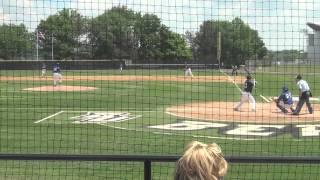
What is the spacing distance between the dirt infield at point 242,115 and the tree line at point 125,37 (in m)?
10.8

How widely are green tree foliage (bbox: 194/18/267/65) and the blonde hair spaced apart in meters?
5.11

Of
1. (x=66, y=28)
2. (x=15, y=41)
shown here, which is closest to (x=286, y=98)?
(x=66, y=28)

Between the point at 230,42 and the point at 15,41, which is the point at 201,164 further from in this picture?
the point at 15,41

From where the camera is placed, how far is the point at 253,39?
8.22 meters

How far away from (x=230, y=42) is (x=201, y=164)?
19.9ft

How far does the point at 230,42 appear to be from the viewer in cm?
870

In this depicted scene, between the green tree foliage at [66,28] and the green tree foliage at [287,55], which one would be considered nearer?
the green tree foliage at [287,55]

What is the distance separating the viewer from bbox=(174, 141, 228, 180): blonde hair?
2.79 meters

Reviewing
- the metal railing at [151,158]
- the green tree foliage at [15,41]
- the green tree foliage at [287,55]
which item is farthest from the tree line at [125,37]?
the metal railing at [151,158]

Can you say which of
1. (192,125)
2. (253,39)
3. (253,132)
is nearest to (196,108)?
(192,125)

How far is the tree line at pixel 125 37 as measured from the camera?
26.6 ft

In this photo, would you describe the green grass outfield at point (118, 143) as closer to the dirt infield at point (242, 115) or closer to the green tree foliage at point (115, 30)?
the dirt infield at point (242, 115)

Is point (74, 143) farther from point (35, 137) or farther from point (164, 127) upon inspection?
point (164, 127)

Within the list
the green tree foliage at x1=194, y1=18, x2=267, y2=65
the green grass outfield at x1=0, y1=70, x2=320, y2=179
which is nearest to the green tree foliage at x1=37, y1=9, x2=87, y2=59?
the green tree foliage at x1=194, y1=18, x2=267, y2=65
